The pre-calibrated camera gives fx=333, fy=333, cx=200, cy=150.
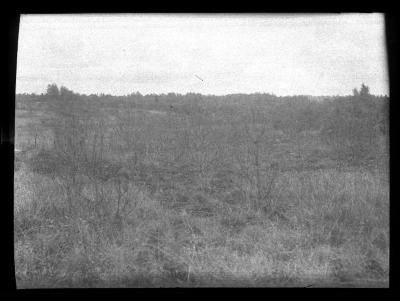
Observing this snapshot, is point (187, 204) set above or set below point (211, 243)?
above

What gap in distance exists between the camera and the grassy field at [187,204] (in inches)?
89.9

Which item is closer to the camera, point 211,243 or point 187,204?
point 211,243

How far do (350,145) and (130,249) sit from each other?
194 cm

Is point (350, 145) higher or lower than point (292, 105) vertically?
lower

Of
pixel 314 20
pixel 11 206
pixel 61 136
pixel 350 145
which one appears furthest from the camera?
pixel 350 145

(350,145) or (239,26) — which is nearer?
(239,26)

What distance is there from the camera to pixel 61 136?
261cm

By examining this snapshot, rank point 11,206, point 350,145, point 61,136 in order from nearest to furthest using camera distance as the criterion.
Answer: point 11,206
point 61,136
point 350,145

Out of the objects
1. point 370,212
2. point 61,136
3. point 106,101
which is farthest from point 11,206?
point 370,212

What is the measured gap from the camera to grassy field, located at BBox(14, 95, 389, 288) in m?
2.28

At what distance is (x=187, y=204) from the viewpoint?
105 inches
